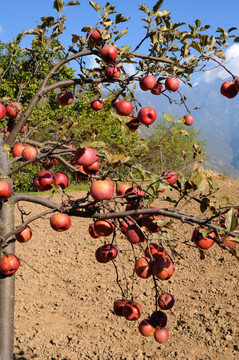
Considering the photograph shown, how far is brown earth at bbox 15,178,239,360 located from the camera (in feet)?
12.8

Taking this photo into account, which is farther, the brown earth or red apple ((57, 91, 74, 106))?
the brown earth

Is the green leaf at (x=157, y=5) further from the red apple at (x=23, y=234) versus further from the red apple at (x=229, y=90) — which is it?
the red apple at (x=23, y=234)

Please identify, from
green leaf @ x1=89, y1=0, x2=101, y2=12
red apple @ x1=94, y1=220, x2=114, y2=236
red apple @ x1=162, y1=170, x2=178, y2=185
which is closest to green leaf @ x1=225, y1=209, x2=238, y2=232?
red apple @ x1=162, y1=170, x2=178, y2=185

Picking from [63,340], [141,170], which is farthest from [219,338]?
[141,170]

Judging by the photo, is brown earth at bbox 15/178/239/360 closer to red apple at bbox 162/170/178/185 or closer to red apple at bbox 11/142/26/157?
red apple at bbox 162/170/178/185

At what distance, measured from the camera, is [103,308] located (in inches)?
191

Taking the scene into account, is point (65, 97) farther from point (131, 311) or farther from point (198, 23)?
point (131, 311)

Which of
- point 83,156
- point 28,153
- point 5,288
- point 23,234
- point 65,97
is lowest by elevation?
point 5,288

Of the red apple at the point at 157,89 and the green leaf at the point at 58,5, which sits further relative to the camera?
the red apple at the point at 157,89

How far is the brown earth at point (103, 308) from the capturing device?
12.8 feet

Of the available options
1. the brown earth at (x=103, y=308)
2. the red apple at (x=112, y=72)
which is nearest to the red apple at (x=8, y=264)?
the red apple at (x=112, y=72)

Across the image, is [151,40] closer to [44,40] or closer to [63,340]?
[44,40]

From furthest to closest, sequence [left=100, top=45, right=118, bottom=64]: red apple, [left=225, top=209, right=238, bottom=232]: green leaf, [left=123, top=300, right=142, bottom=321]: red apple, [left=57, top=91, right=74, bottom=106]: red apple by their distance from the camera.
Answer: [left=57, top=91, right=74, bottom=106]: red apple
[left=123, top=300, right=142, bottom=321]: red apple
[left=100, top=45, right=118, bottom=64]: red apple
[left=225, top=209, right=238, bottom=232]: green leaf

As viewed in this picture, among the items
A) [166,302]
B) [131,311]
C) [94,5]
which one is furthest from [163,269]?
[94,5]
